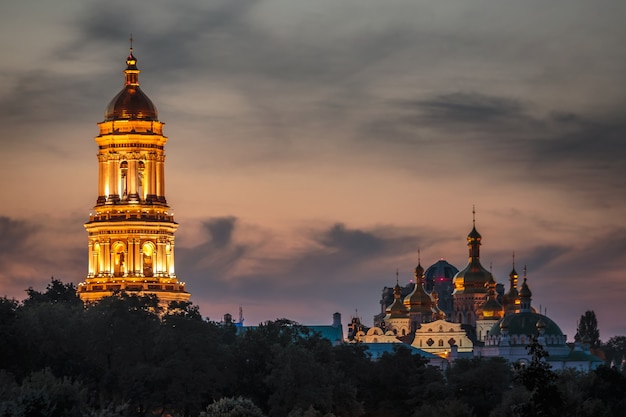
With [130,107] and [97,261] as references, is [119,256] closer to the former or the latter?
→ [97,261]

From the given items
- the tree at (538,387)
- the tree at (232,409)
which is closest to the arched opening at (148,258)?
the tree at (232,409)

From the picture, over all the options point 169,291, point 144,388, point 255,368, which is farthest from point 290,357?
point 169,291

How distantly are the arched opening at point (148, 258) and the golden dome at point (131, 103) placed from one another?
30.4ft

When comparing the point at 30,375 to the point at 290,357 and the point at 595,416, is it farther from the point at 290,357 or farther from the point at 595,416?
the point at 595,416

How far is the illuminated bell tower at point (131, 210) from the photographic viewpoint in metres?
159

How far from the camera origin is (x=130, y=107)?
16088cm

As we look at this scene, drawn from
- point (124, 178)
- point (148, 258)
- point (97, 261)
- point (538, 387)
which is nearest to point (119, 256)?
point (97, 261)

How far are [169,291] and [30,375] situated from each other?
153 feet

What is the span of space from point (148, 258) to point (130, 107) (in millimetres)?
10979

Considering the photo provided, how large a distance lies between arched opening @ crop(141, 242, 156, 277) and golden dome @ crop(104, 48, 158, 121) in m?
9.27

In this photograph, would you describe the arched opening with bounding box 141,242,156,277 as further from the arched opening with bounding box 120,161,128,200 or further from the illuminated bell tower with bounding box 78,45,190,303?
the arched opening with bounding box 120,161,128,200

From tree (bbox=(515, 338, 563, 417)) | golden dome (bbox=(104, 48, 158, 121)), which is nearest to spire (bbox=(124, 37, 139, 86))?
golden dome (bbox=(104, 48, 158, 121))

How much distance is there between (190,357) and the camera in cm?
12338

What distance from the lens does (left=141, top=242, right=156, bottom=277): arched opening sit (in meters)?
159
